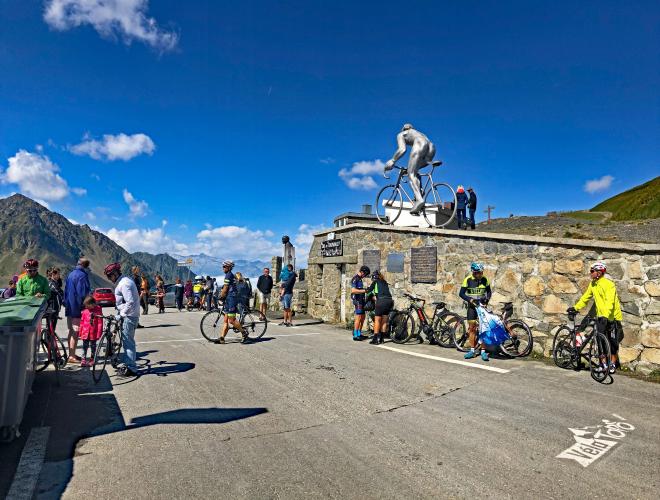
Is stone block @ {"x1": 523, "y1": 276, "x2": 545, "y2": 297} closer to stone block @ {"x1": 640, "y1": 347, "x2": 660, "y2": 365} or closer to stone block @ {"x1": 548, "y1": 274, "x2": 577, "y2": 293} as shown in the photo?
Result: stone block @ {"x1": 548, "y1": 274, "x2": 577, "y2": 293}

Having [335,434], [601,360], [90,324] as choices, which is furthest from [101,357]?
[601,360]

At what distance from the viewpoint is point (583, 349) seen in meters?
7.26

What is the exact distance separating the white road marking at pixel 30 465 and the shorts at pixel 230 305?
5.36 m

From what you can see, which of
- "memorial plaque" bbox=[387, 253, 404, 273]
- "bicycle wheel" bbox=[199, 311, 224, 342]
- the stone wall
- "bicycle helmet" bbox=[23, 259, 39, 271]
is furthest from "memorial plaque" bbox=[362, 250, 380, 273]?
"bicycle helmet" bbox=[23, 259, 39, 271]

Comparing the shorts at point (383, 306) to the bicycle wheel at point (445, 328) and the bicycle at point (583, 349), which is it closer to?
the bicycle wheel at point (445, 328)

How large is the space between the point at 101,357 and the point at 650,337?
929cm

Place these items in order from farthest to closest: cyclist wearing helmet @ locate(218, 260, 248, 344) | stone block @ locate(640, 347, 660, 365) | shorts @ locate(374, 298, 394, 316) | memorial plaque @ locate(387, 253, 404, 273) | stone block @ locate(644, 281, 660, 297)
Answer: memorial plaque @ locate(387, 253, 404, 273)
shorts @ locate(374, 298, 394, 316)
cyclist wearing helmet @ locate(218, 260, 248, 344)
stone block @ locate(644, 281, 660, 297)
stone block @ locate(640, 347, 660, 365)

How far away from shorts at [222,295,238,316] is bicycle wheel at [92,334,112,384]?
3.27 meters

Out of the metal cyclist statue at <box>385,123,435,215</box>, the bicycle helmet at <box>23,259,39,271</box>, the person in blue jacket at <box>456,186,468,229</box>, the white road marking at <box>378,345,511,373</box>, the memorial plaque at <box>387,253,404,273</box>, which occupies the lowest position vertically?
the white road marking at <box>378,345,511,373</box>

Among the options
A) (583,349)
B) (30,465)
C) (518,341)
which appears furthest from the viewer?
(518,341)

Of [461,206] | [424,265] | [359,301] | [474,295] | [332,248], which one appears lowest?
[359,301]

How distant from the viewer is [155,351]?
8.74 metres

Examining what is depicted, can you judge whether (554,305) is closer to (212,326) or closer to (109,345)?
(212,326)

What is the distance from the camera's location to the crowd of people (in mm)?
6645
